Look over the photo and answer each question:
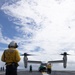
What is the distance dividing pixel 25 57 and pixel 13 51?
8757cm

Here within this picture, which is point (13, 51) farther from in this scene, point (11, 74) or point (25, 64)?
point (25, 64)

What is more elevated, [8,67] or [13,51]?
[13,51]

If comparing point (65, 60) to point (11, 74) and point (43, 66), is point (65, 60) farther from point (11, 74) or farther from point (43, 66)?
point (11, 74)

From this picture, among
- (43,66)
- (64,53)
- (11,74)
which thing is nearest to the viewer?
(11,74)

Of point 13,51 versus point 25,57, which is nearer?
point 13,51

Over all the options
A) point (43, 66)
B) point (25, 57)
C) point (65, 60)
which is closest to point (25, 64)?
point (25, 57)

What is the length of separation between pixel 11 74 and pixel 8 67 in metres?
0.39

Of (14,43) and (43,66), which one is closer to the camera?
(14,43)

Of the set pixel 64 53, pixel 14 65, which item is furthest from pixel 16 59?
pixel 64 53

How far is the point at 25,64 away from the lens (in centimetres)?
9825

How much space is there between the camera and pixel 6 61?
442 inches

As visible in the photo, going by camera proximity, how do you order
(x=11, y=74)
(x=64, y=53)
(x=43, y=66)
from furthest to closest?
(x=64, y=53) < (x=43, y=66) < (x=11, y=74)

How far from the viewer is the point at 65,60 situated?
97.5 metres

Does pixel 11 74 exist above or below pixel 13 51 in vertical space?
below
